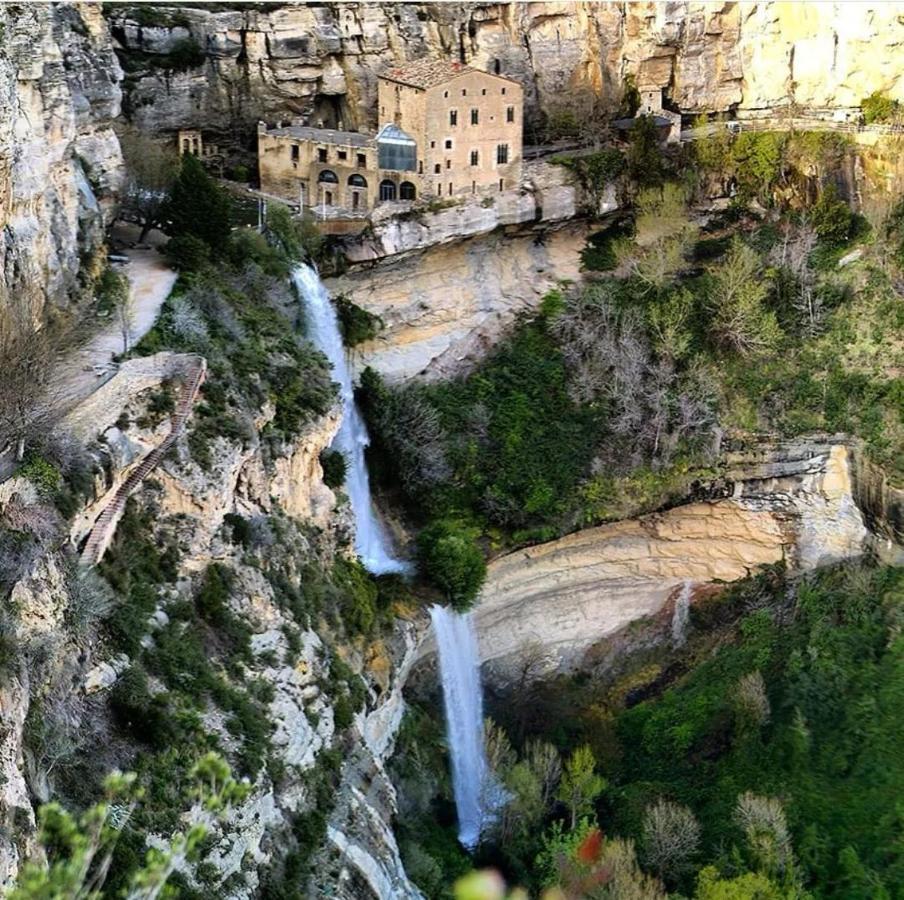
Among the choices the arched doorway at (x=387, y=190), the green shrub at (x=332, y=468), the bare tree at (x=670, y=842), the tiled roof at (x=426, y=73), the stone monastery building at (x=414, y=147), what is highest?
the tiled roof at (x=426, y=73)

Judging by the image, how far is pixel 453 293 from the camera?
38875mm

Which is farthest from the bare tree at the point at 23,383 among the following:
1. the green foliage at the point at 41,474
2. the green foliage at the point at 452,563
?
the green foliage at the point at 452,563

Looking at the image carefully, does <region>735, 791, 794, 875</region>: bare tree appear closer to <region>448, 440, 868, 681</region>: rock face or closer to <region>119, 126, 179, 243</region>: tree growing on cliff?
<region>448, 440, 868, 681</region>: rock face

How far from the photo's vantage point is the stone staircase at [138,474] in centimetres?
2173

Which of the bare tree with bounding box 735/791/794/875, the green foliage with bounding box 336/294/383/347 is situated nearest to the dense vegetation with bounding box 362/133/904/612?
the green foliage with bounding box 336/294/383/347

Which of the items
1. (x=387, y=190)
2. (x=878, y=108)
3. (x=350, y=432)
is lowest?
(x=350, y=432)

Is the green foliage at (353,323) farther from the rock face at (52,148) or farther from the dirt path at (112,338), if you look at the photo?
the rock face at (52,148)

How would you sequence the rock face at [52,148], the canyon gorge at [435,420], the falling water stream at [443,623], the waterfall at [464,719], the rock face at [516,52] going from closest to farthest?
1. the canyon gorge at [435,420]
2. the rock face at [52,148]
3. the waterfall at [464,719]
4. the falling water stream at [443,623]
5. the rock face at [516,52]

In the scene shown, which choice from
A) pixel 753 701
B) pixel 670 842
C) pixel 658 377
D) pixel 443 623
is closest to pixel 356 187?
pixel 658 377

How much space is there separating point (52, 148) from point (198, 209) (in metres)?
5.45

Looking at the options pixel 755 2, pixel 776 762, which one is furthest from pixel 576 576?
pixel 755 2

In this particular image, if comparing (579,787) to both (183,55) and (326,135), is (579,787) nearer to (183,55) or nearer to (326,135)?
(326,135)

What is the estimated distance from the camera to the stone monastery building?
36656mm

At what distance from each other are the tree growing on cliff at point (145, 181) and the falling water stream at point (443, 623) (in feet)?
13.0
